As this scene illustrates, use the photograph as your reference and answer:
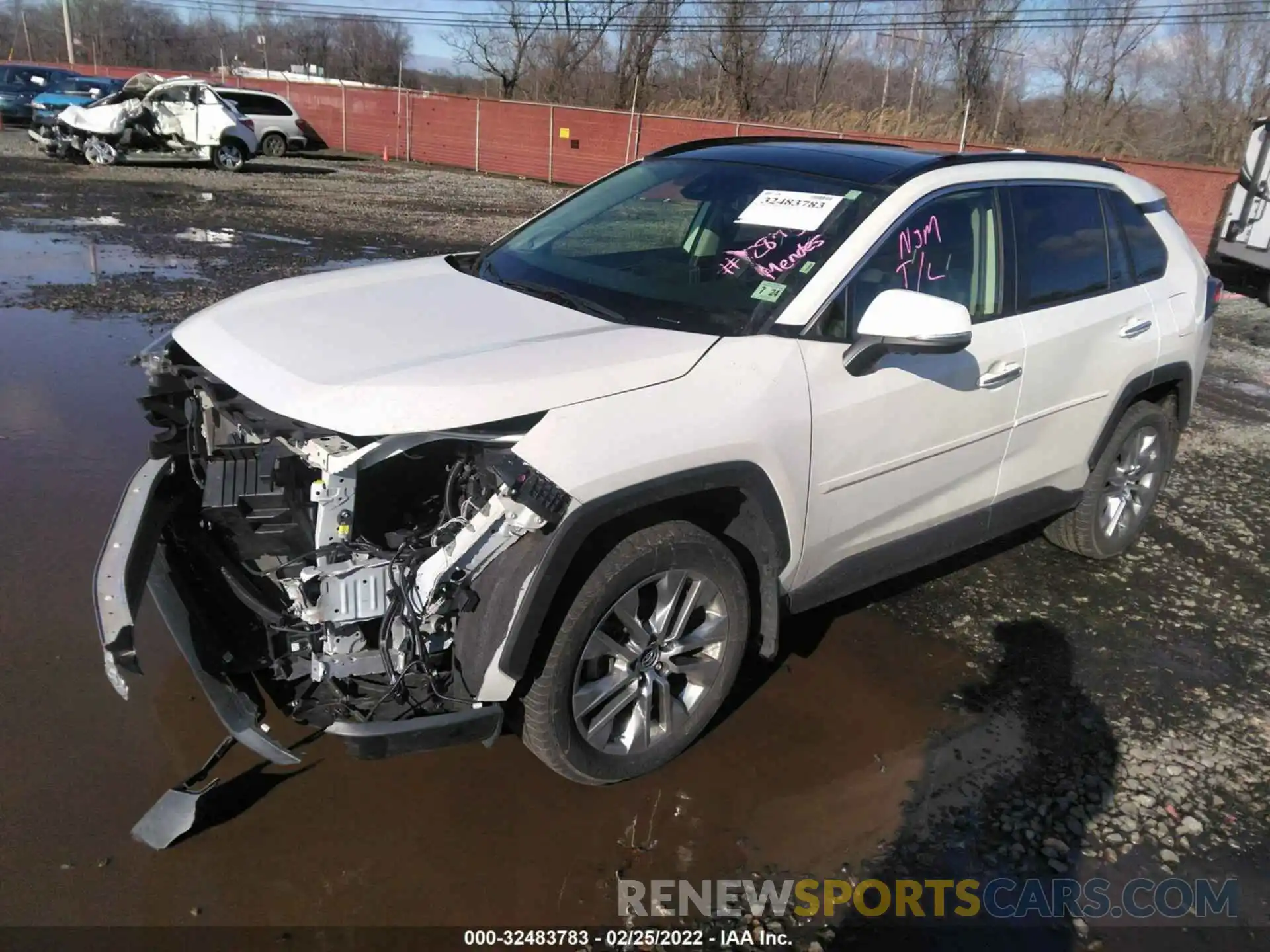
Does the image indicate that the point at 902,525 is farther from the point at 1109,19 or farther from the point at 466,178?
the point at 1109,19

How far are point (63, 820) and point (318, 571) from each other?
109 cm

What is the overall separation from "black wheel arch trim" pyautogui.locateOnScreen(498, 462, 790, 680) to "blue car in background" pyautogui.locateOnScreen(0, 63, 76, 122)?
31.2 metres

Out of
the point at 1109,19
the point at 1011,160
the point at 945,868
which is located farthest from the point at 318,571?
the point at 1109,19

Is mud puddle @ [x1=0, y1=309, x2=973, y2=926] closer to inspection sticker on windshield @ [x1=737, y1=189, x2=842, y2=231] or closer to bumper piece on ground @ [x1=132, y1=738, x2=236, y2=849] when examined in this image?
bumper piece on ground @ [x1=132, y1=738, x2=236, y2=849]

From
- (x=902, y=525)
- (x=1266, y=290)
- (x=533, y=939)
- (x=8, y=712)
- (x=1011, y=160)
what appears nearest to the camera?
(x=533, y=939)

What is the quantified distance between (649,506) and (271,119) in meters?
26.2

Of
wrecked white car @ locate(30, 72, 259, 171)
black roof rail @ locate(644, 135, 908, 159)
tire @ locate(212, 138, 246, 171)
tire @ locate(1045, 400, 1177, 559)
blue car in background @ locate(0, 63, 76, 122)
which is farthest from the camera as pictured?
blue car in background @ locate(0, 63, 76, 122)

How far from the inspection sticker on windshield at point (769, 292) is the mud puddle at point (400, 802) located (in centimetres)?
148

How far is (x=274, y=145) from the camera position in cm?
2558

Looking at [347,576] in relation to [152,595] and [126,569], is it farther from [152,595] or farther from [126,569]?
[152,595]

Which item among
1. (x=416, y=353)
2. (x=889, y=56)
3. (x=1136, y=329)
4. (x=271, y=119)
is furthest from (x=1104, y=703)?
(x=889, y=56)

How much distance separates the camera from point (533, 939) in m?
2.46

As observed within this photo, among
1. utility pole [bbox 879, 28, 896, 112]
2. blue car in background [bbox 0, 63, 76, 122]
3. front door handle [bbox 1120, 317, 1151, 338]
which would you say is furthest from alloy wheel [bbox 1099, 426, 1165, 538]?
utility pole [bbox 879, 28, 896, 112]

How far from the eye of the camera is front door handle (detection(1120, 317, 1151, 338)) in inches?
167
